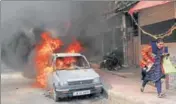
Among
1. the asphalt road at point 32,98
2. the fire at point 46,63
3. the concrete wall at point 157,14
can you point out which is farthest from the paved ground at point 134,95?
the concrete wall at point 157,14

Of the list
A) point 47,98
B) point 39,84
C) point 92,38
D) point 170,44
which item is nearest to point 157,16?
point 170,44

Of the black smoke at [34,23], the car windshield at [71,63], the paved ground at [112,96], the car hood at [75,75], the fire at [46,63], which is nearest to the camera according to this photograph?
the paved ground at [112,96]

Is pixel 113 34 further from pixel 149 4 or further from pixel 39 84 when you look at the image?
pixel 149 4

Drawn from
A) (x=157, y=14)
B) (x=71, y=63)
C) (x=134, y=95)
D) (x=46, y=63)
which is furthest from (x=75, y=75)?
(x=157, y=14)

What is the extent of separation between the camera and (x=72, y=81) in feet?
35.6

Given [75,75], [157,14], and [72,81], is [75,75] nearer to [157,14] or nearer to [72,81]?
[72,81]

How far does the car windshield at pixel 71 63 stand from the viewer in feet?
39.3

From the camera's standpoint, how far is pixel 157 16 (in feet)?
41.0

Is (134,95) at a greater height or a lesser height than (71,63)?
lesser

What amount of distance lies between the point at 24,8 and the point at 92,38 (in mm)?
6188

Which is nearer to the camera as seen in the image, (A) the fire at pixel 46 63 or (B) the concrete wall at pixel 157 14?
(B) the concrete wall at pixel 157 14

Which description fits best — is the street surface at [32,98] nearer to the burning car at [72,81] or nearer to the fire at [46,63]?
the burning car at [72,81]

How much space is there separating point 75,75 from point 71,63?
111 centimetres

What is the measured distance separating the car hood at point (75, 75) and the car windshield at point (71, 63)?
413 mm
